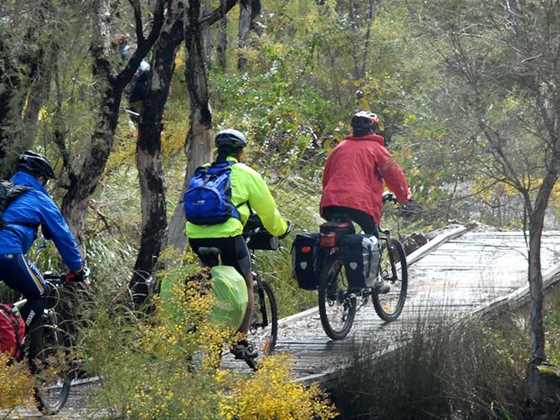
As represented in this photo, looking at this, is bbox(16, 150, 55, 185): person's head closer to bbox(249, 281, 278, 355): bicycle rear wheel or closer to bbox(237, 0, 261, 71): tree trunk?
bbox(249, 281, 278, 355): bicycle rear wheel

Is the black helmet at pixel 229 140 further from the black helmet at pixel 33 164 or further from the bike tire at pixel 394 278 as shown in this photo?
the bike tire at pixel 394 278

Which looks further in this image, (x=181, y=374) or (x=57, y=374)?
(x=57, y=374)

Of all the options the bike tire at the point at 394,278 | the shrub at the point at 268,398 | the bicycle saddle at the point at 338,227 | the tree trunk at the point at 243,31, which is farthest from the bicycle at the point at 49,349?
the tree trunk at the point at 243,31

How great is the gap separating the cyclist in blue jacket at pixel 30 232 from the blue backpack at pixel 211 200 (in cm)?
96

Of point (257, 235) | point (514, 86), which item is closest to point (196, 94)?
point (257, 235)

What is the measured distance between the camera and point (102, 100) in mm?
11625

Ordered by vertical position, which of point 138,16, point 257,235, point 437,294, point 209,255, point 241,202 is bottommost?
point 437,294

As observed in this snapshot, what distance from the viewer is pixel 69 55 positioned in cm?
1146

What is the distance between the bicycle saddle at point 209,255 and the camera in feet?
32.6

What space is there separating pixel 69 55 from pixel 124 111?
3461mm

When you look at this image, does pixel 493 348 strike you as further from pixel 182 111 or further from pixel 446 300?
pixel 182 111

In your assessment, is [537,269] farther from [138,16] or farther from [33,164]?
[33,164]

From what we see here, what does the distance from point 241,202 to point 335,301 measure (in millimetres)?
2685

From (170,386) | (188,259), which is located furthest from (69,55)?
(170,386)
